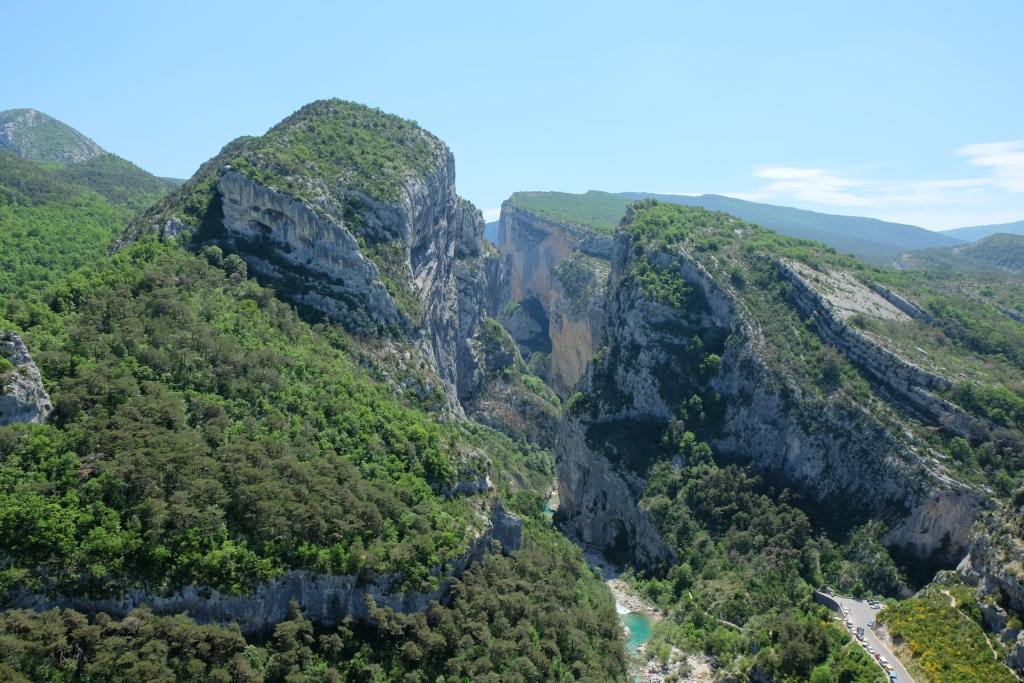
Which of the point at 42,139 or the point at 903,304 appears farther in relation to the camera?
the point at 42,139

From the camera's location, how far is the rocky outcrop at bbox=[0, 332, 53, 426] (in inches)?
1567

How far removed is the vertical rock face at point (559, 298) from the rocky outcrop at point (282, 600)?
291 ft

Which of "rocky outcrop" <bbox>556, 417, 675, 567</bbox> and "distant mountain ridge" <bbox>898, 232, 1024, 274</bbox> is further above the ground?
"distant mountain ridge" <bbox>898, 232, 1024, 274</bbox>

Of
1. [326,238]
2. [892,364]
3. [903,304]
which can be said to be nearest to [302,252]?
[326,238]

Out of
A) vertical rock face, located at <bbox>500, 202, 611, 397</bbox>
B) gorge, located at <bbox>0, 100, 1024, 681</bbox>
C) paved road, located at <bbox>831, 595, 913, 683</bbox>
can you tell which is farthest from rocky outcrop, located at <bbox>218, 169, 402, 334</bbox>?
vertical rock face, located at <bbox>500, 202, 611, 397</bbox>

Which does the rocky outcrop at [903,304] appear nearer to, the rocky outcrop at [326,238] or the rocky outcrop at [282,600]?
the rocky outcrop at [326,238]

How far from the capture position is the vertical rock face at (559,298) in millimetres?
139500

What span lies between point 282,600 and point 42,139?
176931 mm

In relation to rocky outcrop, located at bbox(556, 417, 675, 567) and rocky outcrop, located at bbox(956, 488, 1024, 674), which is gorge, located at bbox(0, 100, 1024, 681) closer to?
rocky outcrop, located at bbox(956, 488, 1024, 674)

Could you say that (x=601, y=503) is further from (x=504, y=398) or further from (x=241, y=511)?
(x=241, y=511)

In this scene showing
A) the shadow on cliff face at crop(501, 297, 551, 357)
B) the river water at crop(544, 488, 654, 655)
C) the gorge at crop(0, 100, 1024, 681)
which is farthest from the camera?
the shadow on cliff face at crop(501, 297, 551, 357)

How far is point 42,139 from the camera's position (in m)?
174

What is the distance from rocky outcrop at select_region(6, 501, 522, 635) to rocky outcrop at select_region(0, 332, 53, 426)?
416 inches

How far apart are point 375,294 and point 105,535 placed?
42.9 metres
